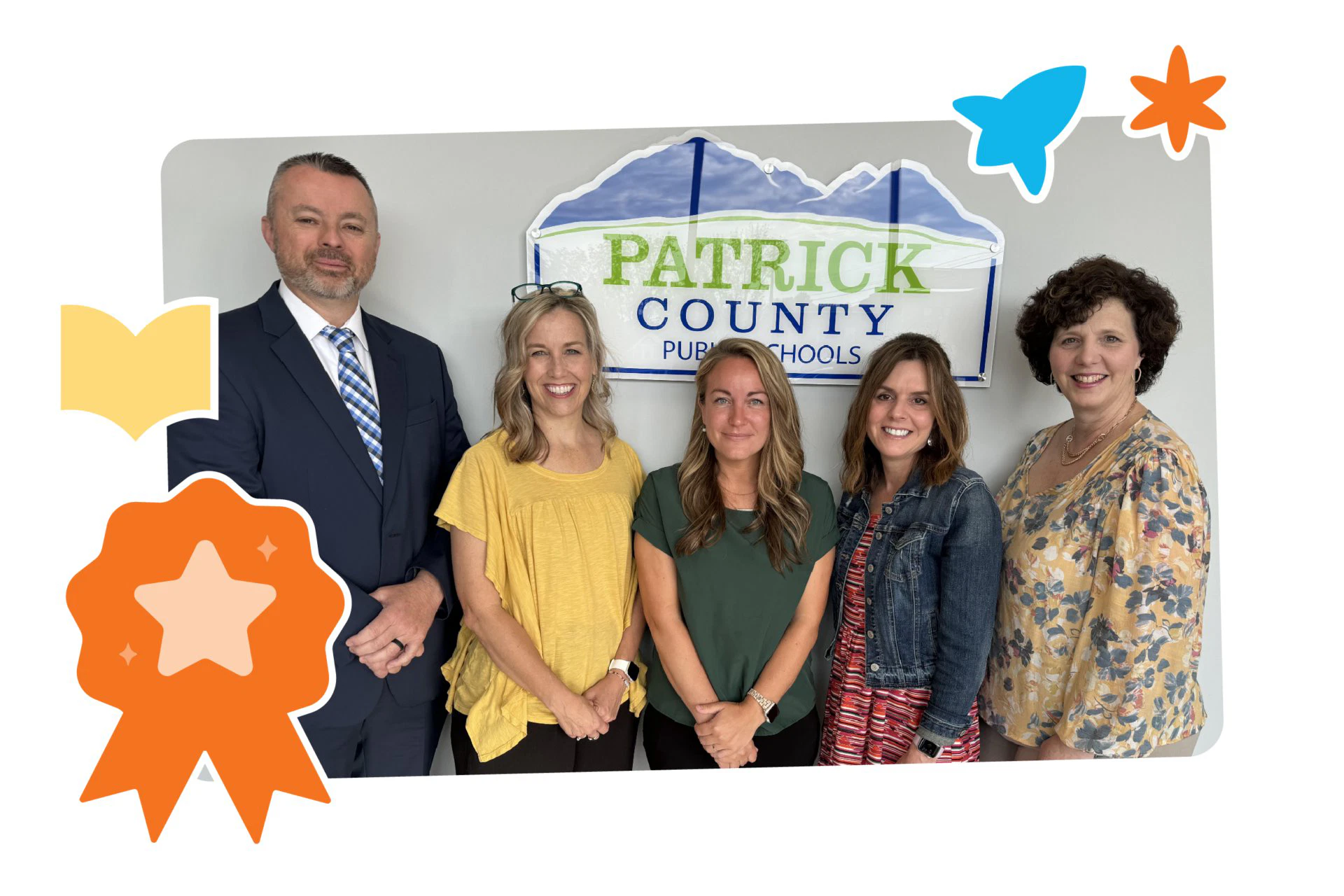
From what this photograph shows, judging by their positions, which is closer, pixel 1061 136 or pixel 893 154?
pixel 1061 136

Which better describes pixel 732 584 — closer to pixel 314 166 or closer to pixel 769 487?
pixel 769 487

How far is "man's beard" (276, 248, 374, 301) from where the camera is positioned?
1.60m

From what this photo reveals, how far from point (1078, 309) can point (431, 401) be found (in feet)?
5.45

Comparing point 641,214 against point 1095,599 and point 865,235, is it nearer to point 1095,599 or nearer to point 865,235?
point 865,235

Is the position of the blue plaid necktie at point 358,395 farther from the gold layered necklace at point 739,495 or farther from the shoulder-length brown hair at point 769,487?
the gold layered necklace at point 739,495

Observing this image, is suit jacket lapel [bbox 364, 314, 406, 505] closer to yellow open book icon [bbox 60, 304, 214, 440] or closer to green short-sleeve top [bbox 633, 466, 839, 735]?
yellow open book icon [bbox 60, 304, 214, 440]

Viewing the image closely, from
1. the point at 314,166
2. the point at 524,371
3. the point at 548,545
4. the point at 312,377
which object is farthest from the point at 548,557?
the point at 314,166

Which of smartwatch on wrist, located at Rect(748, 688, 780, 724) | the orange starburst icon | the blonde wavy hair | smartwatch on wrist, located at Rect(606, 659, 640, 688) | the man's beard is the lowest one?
smartwatch on wrist, located at Rect(748, 688, 780, 724)

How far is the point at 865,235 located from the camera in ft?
5.58

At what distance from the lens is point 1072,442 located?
5.85 ft

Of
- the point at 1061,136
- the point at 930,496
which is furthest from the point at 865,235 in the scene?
the point at 930,496

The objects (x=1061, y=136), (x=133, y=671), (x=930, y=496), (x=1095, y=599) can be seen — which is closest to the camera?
(x=133, y=671)

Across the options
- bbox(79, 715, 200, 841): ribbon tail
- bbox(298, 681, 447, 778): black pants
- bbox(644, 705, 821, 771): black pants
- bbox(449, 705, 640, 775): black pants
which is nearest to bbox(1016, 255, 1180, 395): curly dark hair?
bbox(644, 705, 821, 771): black pants

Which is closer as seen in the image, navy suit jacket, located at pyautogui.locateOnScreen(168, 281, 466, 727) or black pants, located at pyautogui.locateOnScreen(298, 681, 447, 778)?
navy suit jacket, located at pyautogui.locateOnScreen(168, 281, 466, 727)
